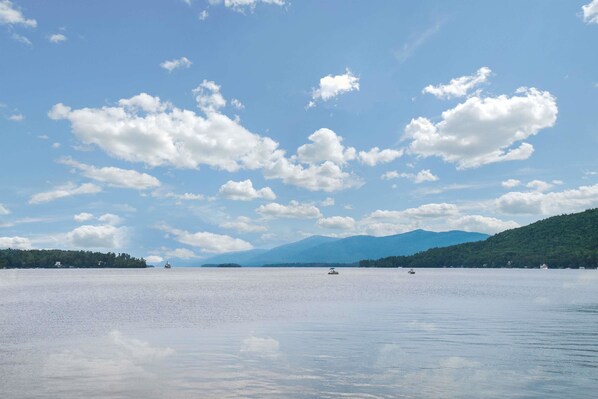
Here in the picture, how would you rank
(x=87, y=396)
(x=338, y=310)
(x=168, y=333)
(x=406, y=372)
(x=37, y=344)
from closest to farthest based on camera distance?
1. (x=87, y=396)
2. (x=406, y=372)
3. (x=37, y=344)
4. (x=168, y=333)
5. (x=338, y=310)

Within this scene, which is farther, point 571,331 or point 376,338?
point 571,331

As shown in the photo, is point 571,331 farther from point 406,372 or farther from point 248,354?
point 248,354

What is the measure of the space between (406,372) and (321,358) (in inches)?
282

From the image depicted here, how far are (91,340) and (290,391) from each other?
2700cm

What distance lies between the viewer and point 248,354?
39719 mm

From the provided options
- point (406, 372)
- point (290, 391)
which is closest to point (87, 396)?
point (290, 391)

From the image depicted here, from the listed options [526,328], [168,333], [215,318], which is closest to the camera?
[168,333]

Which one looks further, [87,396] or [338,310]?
[338,310]

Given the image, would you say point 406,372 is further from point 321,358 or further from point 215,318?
point 215,318

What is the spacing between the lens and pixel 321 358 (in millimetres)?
37438

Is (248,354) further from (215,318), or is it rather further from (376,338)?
(215,318)

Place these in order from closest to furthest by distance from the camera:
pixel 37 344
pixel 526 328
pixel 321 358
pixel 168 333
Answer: pixel 321 358 → pixel 37 344 → pixel 168 333 → pixel 526 328

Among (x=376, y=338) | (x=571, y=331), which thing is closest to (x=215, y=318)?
(x=376, y=338)

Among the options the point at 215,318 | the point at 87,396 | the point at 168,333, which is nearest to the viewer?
the point at 87,396
